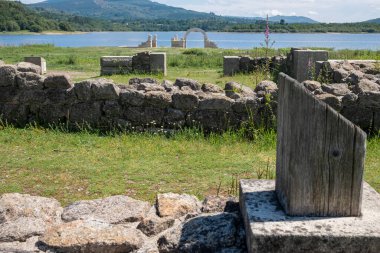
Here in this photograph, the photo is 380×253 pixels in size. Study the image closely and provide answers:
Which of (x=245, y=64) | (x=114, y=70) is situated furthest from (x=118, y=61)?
(x=245, y=64)

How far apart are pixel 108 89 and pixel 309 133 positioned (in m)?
5.86

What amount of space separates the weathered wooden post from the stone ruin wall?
514 centimetres

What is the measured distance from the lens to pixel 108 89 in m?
7.86

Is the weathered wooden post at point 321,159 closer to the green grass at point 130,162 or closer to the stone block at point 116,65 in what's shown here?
the green grass at point 130,162

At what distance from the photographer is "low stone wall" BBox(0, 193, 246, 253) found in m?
2.76

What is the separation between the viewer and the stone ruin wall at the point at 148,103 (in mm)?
7605

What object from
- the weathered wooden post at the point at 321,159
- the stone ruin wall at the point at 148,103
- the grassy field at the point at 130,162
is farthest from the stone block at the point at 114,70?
the weathered wooden post at the point at 321,159

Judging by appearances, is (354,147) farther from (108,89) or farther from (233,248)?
(108,89)

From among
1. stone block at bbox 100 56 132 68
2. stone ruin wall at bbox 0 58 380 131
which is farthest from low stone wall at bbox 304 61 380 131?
stone block at bbox 100 56 132 68

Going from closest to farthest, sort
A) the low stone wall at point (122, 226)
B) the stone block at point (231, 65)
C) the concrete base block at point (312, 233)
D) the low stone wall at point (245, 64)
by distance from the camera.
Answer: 1. the concrete base block at point (312, 233)
2. the low stone wall at point (122, 226)
3. the low stone wall at point (245, 64)
4. the stone block at point (231, 65)

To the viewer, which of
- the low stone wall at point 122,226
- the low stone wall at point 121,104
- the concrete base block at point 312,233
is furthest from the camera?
the low stone wall at point 121,104

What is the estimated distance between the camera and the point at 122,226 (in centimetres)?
316

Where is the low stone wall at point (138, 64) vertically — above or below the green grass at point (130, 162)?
above

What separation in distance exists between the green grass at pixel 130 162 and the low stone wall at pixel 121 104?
1.03 ft
